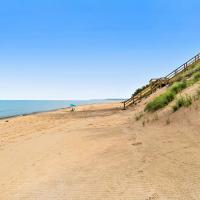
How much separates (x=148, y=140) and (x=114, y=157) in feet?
6.82

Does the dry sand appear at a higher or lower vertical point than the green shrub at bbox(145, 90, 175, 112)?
lower

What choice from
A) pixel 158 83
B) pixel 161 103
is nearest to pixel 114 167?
pixel 161 103

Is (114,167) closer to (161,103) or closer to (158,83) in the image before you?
(161,103)

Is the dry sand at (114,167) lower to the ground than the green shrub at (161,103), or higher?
lower

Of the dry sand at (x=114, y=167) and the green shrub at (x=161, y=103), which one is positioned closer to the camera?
the dry sand at (x=114, y=167)

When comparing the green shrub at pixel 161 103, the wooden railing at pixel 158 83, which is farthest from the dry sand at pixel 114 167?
the wooden railing at pixel 158 83

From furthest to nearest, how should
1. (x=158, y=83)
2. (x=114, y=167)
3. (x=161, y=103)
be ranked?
1. (x=158, y=83)
2. (x=161, y=103)
3. (x=114, y=167)

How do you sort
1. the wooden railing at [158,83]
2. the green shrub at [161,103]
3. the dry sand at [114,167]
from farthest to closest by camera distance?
the wooden railing at [158,83]
the green shrub at [161,103]
the dry sand at [114,167]

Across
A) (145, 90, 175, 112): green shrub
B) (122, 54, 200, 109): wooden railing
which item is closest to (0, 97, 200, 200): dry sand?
(145, 90, 175, 112): green shrub

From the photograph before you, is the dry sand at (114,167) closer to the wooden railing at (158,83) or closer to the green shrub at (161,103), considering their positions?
the green shrub at (161,103)

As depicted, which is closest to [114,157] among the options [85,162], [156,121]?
[85,162]

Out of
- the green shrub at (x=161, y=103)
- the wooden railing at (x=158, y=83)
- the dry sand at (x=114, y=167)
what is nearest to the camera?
the dry sand at (x=114, y=167)

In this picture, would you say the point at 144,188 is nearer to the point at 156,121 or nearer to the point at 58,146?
the point at 58,146

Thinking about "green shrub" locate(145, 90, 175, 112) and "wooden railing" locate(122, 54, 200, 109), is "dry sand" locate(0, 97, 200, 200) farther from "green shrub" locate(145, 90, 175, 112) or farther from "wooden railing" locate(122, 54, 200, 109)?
"wooden railing" locate(122, 54, 200, 109)
